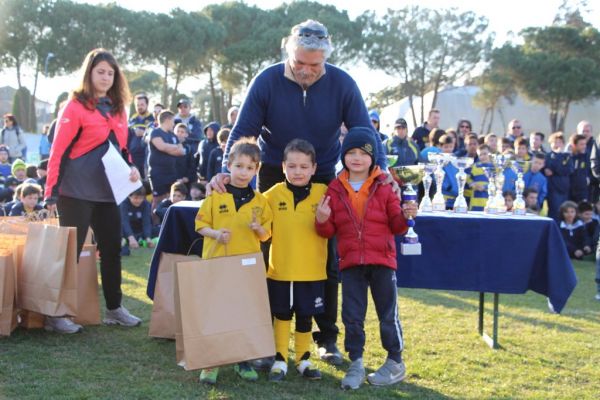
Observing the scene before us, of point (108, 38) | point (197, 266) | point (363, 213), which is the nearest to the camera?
point (197, 266)

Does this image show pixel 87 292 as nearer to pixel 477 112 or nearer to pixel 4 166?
pixel 4 166

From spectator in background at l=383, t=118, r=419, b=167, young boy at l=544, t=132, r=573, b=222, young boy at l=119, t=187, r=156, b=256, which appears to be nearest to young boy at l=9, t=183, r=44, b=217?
young boy at l=119, t=187, r=156, b=256

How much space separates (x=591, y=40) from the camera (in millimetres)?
32250

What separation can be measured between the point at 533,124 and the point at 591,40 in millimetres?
5012

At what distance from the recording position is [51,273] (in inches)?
145

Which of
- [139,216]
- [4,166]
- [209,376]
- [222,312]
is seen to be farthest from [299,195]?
[4,166]

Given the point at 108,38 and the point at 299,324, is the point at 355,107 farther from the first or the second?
the point at 108,38

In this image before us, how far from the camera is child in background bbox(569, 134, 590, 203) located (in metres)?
9.40

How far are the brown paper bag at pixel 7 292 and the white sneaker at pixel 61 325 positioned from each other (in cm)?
25

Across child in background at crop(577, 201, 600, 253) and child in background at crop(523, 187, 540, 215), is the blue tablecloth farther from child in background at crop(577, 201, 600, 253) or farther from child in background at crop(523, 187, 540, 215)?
child in background at crop(577, 201, 600, 253)

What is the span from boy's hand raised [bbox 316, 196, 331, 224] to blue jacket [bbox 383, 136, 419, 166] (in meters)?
5.26

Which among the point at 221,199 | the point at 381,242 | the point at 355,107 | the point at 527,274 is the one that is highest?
the point at 355,107

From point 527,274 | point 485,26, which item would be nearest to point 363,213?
point 527,274

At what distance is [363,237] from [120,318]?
6.21 feet
